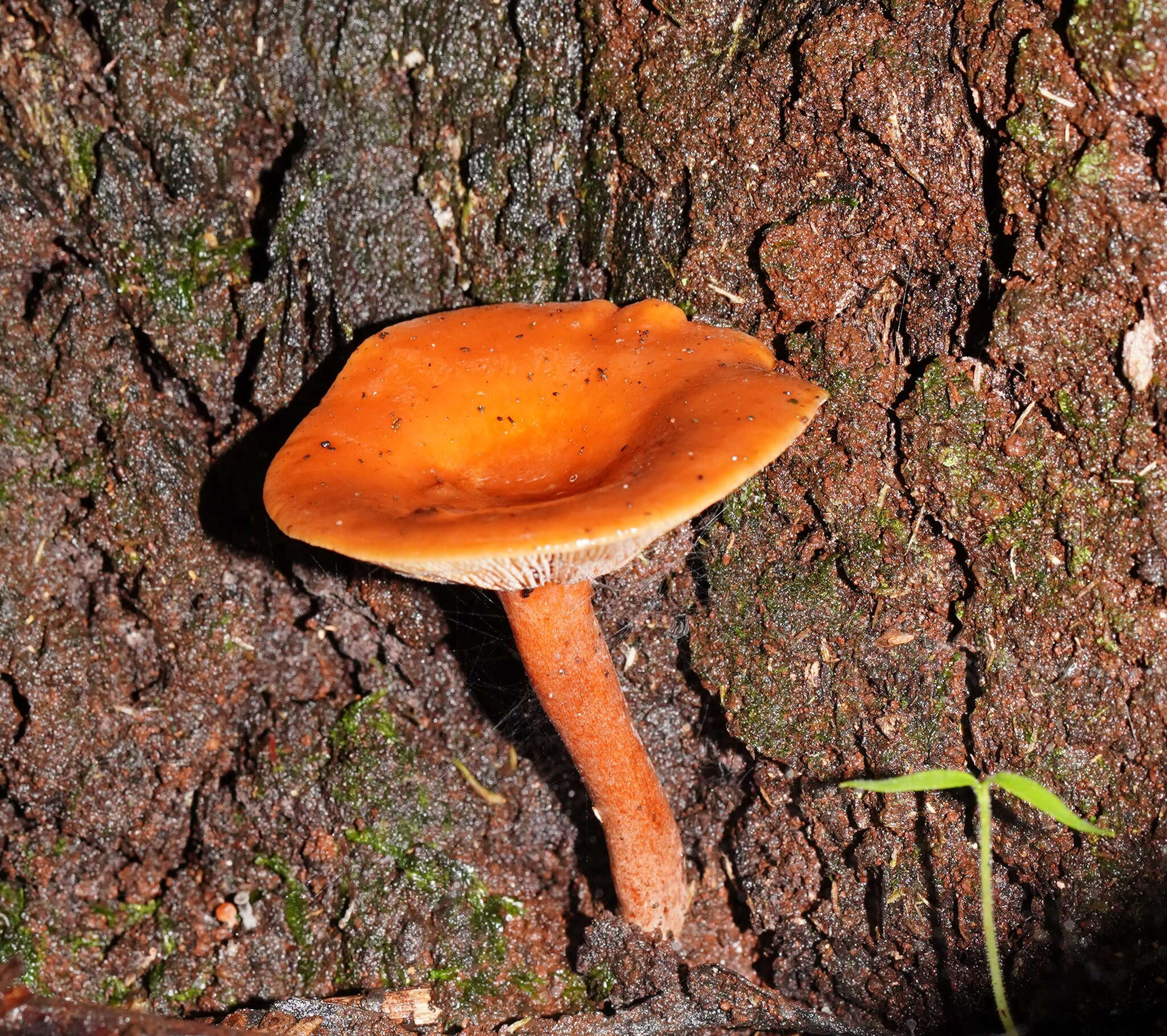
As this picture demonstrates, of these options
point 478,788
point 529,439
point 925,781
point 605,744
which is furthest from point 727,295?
point 478,788

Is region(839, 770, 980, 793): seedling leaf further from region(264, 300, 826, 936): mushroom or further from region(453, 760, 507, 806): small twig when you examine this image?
region(453, 760, 507, 806): small twig

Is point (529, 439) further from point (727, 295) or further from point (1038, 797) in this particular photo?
point (1038, 797)

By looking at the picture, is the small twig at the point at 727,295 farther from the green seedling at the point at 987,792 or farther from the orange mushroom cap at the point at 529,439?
the green seedling at the point at 987,792

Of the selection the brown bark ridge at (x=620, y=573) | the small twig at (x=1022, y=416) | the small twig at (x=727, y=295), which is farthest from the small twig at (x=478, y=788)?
the small twig at (x=1022, y=416)

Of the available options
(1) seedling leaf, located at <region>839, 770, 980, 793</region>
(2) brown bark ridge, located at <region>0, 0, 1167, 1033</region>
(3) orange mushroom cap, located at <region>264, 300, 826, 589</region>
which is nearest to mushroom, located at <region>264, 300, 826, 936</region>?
(3) orange mushroom cap, located at <region>264, 300, 826, 589</region>

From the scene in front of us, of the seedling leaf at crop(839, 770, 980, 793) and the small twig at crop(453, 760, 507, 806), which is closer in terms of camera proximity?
the seedling leaf at crop(839, 770, 980, 793)

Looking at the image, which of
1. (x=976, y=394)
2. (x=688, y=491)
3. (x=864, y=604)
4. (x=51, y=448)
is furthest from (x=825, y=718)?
(x=51, y=448)
